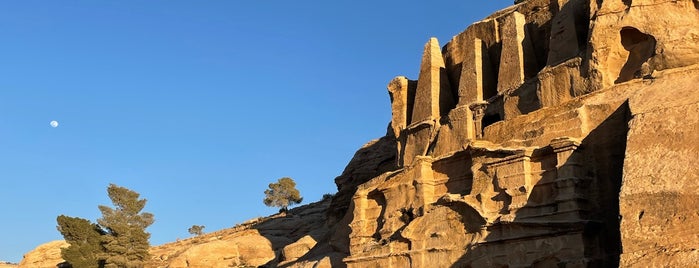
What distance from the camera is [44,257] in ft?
179

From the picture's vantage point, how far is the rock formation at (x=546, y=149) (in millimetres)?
16359

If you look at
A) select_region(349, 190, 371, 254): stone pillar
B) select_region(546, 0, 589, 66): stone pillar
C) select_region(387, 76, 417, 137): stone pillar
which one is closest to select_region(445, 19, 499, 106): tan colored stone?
select_region(387, 76, 417, 137): stone pillar

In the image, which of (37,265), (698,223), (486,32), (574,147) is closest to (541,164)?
(574,147)

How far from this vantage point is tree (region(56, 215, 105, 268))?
1789 inches

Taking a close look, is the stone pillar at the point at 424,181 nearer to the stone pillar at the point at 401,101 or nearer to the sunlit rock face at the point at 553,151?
the sunlit rock face at the point at 553,151

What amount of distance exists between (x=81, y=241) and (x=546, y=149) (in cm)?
3470

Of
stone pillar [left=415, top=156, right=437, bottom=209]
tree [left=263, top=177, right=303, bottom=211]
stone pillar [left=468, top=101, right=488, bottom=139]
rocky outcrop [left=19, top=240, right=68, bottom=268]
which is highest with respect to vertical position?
tree [left=263, top=177, right=303, bottom=211]

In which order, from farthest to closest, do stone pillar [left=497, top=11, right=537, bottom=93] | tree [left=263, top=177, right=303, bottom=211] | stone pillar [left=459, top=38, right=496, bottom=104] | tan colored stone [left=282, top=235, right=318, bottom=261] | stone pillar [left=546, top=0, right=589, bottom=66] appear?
tree [left=263, top=177, right=303, bottom=211], tan colored stone [left=282, top=235, right=318, bottom=261], stone pillar [left=459, top=38, right=496, bottom=104], stone pillar [left=497, top=11, right=537, bottom=93], stone pillar [left=546, top=0, right=589, bottom=66]

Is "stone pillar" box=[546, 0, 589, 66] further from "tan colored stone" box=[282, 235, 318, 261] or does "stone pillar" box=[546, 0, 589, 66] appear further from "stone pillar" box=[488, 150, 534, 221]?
"tan colored stone" box=[282, 235, 318, 261]

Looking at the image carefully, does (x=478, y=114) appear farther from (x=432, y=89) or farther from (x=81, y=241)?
(x=81, y=241)

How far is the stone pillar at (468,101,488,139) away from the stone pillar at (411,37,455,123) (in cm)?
260

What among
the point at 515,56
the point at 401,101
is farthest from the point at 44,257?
the point at 515,56

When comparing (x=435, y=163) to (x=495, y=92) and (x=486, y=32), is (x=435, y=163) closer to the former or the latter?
(x=495, y=92)

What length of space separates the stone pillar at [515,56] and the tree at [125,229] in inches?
1063
